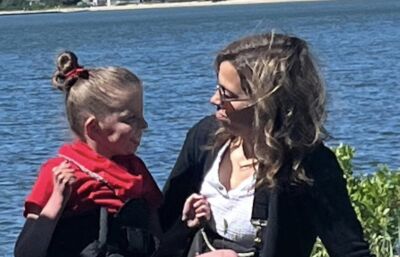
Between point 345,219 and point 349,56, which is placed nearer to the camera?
point 345,219

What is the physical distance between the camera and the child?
427 centimetres

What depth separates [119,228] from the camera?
169 inches

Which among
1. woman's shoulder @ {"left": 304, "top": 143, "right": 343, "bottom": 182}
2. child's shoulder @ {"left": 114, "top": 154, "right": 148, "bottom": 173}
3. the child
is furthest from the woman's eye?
woman's shoulder @ {"left": 304, "top": 143, "right": 343, "bottom": 182}

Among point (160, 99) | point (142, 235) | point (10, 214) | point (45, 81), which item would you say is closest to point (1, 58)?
point (45, 81)

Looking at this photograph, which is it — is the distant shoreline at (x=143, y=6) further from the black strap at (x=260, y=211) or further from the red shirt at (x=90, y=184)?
the black strap at (x=260, y=211)

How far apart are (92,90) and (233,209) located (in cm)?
55

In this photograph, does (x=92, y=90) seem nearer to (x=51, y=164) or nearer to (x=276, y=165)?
(x=51, y=164)

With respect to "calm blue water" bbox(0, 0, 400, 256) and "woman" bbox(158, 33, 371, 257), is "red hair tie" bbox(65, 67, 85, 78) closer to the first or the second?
"calm blue water" bbox(0, 0, 400, 256)

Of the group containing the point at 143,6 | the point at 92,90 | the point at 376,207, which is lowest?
the point at 143,6

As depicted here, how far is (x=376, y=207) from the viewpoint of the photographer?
20.9 ft

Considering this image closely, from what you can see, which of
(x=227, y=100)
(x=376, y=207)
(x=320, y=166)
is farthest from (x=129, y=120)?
(x=376, y=207)

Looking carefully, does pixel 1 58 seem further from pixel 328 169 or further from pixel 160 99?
pixel 328 169

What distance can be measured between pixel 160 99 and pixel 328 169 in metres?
18.9

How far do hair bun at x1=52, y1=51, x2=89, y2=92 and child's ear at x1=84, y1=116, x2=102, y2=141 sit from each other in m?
0.12
